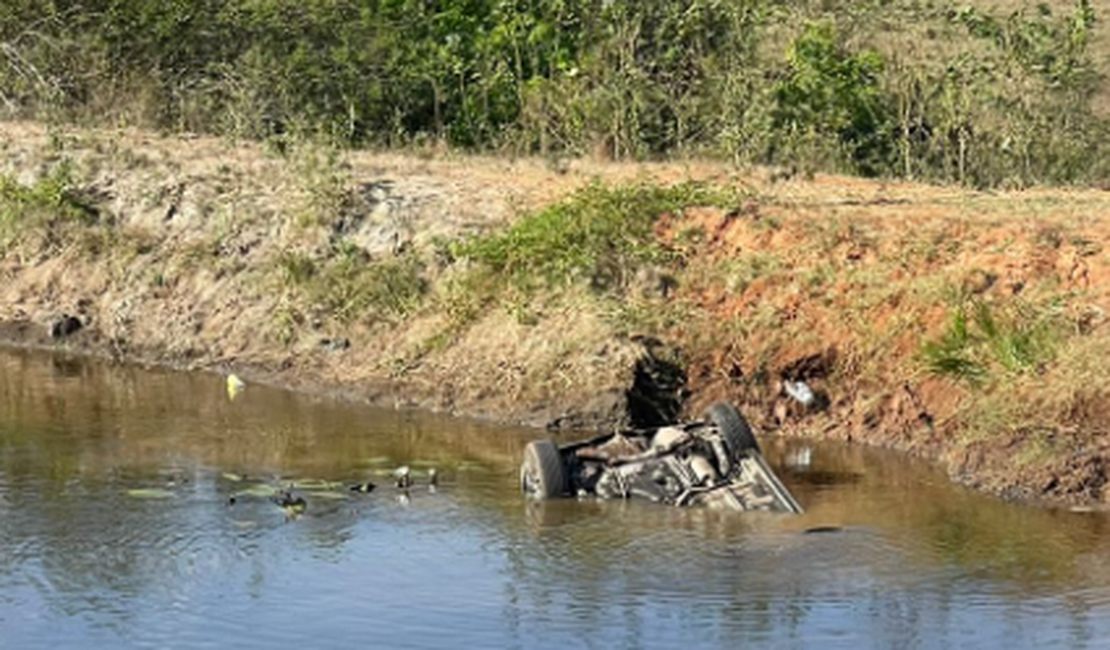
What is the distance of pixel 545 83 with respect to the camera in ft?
84.2

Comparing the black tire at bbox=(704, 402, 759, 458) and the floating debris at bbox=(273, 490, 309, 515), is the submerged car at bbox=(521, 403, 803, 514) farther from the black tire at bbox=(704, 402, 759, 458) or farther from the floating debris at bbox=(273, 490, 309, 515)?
the floating debris at bbox=(273, 490, 309, 515)

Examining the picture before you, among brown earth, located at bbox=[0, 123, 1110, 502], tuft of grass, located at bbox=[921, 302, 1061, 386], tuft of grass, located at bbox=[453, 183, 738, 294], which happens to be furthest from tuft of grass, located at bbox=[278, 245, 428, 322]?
tuft of grass, located at bbox=[921, 302, 1061, 386]

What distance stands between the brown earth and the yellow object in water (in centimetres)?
34

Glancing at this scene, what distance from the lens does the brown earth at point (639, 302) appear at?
17.4 meters

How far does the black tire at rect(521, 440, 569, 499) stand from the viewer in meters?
15.3

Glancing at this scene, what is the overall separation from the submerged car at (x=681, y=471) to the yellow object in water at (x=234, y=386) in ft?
15.6

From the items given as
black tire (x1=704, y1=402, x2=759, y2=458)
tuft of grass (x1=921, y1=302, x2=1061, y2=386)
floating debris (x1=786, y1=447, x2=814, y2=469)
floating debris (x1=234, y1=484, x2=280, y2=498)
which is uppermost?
tuft of grass (x1=921, y1=302, x2=1061, y2=386)

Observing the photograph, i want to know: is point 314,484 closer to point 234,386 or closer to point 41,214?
point 234,386

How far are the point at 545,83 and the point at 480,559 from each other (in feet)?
41.3

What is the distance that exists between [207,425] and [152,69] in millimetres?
9653

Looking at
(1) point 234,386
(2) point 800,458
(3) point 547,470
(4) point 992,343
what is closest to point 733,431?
(3) point 547,470

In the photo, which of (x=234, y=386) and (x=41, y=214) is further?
(x=41, y=214)

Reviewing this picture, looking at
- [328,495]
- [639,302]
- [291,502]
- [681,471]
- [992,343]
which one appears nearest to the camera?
[291,502]

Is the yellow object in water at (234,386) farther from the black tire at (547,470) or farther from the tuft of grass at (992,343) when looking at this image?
the tuft of grass at (992,343)
